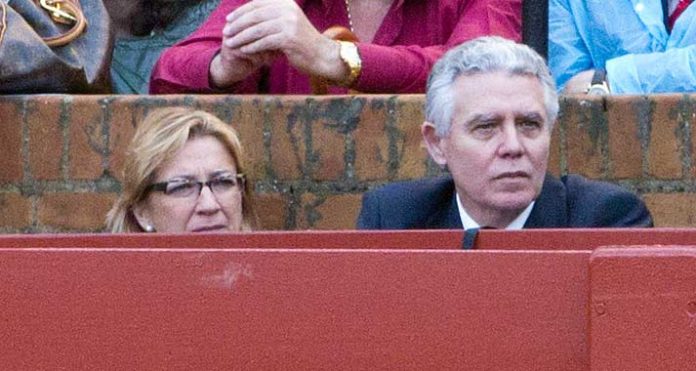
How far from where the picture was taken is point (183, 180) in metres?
4.16

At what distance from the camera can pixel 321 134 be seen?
4426mm

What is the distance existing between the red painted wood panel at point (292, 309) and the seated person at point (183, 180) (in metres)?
1.69

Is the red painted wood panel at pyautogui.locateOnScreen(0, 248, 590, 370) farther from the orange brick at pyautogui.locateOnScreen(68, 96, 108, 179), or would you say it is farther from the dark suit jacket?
the orange brick at pyautogui.locateOnScreen(68, 96, 108, 179)

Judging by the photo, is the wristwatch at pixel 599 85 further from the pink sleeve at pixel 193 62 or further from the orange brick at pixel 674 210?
the pink sleeve at pixel 193 62

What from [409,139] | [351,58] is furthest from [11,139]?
[409,139]

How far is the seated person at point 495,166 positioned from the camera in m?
3.69

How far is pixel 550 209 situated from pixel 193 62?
120 cm

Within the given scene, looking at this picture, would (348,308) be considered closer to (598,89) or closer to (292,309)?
(292,309)

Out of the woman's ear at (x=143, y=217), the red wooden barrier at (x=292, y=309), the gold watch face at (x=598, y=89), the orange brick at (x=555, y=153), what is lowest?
the woman's ear at (x=143, y=217)

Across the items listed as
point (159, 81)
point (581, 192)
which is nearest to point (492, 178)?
point (581, 192)

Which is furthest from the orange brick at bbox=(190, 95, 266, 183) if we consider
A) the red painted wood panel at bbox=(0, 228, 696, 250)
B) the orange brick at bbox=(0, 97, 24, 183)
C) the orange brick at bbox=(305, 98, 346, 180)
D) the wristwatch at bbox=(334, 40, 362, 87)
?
the red painted wood panel at bbox=(0, 228, 696, 250)

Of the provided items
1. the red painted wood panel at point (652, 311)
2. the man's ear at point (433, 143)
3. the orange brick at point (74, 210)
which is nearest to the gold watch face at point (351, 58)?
the man's ear at point (433, 143)

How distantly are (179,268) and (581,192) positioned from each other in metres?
1.50

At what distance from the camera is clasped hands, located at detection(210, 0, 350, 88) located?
168 inches
